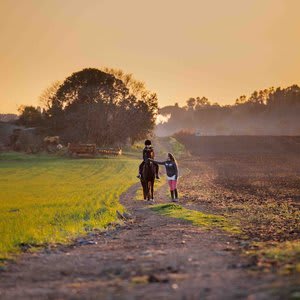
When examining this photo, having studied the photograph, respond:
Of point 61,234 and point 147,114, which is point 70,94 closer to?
point 147,114

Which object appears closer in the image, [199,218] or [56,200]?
[199,218]

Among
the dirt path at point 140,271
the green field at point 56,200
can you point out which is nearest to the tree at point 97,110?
the green field at point 56,200

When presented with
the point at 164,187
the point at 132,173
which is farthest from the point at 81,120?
the point at 164,187

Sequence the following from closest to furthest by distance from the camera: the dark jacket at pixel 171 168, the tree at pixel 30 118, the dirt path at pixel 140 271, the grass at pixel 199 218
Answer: the dirt path at pixel 140 271 < the grass at pixel 199 218 < the dark jacket at pixel 171 168 < the tree at pixel 30 118

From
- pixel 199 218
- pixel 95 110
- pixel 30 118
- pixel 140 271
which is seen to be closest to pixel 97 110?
pixel 95 110

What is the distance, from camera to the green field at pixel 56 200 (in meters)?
17.5

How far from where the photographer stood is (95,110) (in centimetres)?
9694

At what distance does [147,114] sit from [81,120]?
1499 cm

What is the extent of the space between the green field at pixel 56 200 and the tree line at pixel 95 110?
105 ft

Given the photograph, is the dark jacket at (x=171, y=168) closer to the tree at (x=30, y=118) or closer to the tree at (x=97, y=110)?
the tree at (x=97, y=110)

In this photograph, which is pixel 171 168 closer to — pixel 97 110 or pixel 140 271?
pixel 140 271

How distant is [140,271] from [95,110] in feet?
286

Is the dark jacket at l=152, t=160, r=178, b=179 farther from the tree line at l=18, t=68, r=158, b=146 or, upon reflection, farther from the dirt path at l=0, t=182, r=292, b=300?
the tree line at l=18, t=68, r=158, b=146

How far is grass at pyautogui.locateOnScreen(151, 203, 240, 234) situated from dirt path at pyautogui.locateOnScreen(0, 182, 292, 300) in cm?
235
